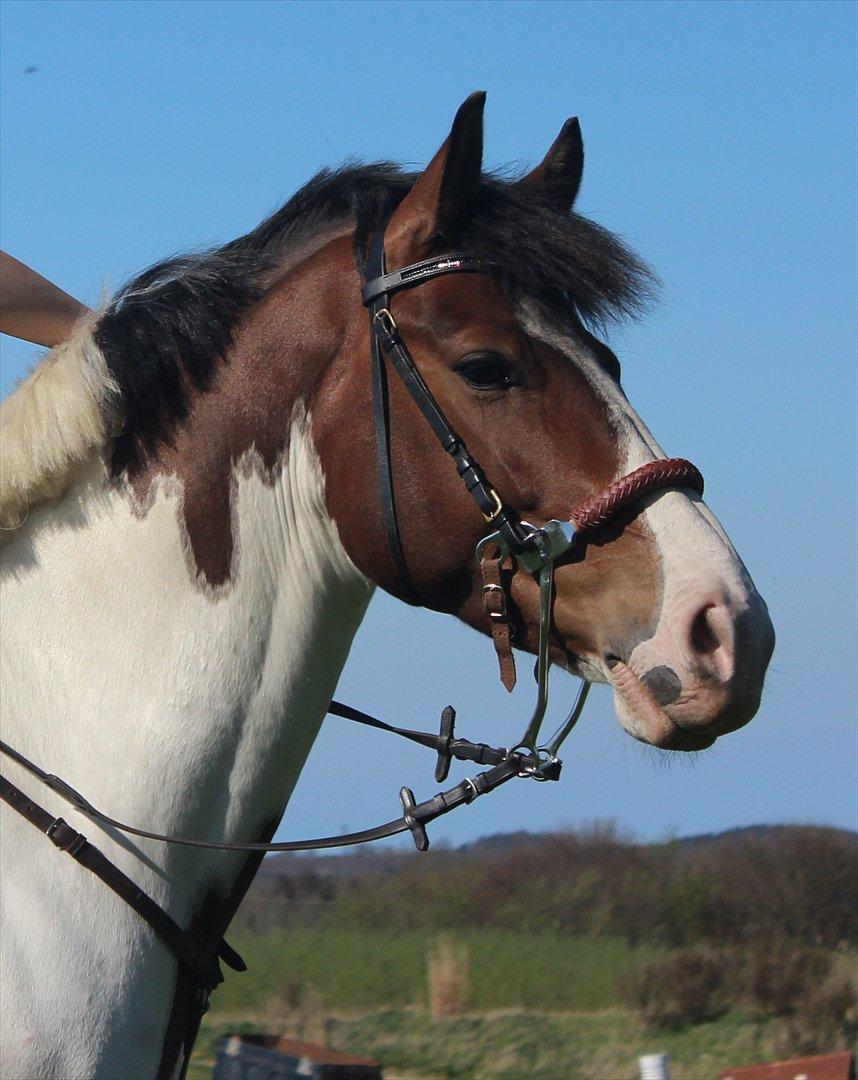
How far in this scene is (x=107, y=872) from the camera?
265cm

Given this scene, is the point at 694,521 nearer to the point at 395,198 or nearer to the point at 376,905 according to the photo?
the point at 395,198

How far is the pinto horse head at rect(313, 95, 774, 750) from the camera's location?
2.51 metres

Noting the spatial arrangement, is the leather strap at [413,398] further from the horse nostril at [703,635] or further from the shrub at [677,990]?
the shrub at [677,990]

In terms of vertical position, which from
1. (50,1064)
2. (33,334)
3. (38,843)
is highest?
(33,334)

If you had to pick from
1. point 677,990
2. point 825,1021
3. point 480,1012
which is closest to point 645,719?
point 825,1021

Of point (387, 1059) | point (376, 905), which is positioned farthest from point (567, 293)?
point (376, 905)

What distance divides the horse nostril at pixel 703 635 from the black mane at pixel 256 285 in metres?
0.77

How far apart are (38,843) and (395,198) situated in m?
1.59

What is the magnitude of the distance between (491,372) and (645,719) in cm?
76

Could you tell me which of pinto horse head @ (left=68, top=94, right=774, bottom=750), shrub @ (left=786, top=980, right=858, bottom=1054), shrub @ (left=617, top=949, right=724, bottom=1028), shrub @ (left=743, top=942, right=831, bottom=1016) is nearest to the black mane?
pinto horse head @ (left=68, top=94, right=774, bottom=750)

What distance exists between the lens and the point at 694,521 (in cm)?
257

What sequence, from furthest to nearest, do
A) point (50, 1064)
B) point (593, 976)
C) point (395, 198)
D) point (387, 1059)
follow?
point (593, 976) → point (387, 1059) → point (395, 198) → point (50, 1064)

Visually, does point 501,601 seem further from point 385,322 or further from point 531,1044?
point 531,1044

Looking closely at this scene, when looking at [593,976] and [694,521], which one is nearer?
[694,521]
